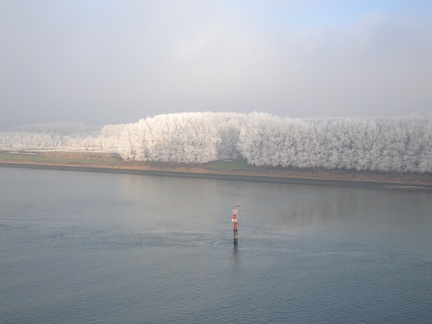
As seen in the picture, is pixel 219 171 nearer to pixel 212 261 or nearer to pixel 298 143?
pixel 298 143

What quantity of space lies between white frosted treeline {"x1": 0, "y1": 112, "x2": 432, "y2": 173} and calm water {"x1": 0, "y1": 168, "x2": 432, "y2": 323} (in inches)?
305

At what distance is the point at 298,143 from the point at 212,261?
2172 centimetres

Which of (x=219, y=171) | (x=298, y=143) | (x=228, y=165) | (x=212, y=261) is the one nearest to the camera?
(x=212, y=261)

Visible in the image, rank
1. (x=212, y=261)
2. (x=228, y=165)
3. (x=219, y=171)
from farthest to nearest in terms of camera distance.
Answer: (x=228, y=165) → (x=219, y=171) → (x=212, y=261)

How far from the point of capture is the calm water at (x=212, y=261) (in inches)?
334

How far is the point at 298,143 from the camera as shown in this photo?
32156 millimetres

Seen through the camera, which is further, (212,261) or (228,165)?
(228,165)

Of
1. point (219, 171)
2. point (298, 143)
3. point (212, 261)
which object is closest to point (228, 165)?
point (219, 171)

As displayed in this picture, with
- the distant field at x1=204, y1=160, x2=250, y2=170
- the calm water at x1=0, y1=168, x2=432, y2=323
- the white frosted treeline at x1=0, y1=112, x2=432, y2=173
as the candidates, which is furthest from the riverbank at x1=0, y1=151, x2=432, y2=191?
the calm water at x1=0, y1=168, x2=432, y2=323

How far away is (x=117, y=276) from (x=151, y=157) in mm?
28683

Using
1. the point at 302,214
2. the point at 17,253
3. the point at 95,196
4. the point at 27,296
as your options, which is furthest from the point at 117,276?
the point at 95,196

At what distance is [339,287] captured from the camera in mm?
9758

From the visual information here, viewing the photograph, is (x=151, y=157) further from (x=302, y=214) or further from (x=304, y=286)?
(x=304, y=286)

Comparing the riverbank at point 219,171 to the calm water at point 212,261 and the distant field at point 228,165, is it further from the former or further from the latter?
the calm water at point 212,261
